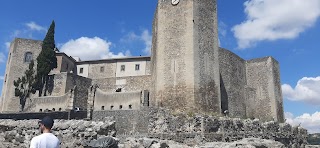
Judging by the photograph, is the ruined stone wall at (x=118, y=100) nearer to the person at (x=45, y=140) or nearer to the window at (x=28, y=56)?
the window at (x=28, y=56)

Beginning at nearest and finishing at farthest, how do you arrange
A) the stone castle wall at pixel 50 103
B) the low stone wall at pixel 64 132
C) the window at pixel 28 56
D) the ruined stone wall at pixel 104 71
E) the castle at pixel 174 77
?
the low stone wall at pixel 64 132 < the castle at pixel 174 77 < the stone castle wall at pixel 50 103 < the window at pixel 28 56 < the ruined stone wall at pixel 104 71

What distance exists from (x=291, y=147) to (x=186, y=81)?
→ 43.0 ft

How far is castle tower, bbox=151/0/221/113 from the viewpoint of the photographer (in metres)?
25.7

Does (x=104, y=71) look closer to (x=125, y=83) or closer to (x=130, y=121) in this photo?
(x=125, y=83)

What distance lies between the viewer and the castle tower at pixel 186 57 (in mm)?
25734

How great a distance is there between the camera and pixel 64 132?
10703mm

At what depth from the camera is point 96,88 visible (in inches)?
1332

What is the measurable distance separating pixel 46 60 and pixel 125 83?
994 cm

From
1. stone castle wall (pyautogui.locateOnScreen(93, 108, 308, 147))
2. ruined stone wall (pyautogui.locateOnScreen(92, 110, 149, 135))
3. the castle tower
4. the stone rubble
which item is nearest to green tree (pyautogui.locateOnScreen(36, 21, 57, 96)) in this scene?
stone castle wall (pyautogui.locateOnScreen(93, 108, 308, 147))

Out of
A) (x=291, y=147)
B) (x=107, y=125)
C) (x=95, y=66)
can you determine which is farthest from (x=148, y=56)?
(x=107, y=125)

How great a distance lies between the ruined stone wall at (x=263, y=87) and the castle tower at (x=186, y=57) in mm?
10645

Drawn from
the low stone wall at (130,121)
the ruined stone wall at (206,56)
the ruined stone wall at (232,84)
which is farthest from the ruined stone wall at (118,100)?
the ruined stone wall at (232,84)

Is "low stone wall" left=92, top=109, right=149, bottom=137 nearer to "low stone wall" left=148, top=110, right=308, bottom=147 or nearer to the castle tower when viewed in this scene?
"low stone wall" left=148, top=110, right=308, bottom=147

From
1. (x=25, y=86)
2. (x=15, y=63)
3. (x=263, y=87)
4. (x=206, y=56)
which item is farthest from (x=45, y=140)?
(x=15, y=63)
